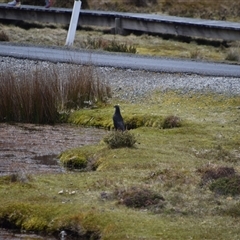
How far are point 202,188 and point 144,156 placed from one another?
234 cm

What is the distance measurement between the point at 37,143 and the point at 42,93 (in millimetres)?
2269

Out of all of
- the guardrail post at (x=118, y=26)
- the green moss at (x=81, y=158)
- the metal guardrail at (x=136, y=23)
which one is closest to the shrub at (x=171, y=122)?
the green moss at (x=81, y=158)

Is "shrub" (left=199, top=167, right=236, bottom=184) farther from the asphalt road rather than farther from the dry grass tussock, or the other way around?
the asphalt road

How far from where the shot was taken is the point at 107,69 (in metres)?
24.1

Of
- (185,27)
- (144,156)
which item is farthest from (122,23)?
(144,156)

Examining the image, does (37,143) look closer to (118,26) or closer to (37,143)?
(37,143)

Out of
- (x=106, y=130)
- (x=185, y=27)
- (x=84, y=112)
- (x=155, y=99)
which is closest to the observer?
(x=106, y=130)

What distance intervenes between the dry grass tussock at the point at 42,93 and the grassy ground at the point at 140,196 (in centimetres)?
321

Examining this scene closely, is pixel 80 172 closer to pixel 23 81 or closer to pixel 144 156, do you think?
pixel 144 156

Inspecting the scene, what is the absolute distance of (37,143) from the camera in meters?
16.4

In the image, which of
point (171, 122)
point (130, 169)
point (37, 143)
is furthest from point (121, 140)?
point (171, 122)

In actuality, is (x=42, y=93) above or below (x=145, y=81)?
above

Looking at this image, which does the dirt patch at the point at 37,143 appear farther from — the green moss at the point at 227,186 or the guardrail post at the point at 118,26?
the guardrail post at the point at 118,26

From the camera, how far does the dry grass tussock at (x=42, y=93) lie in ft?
59.7
